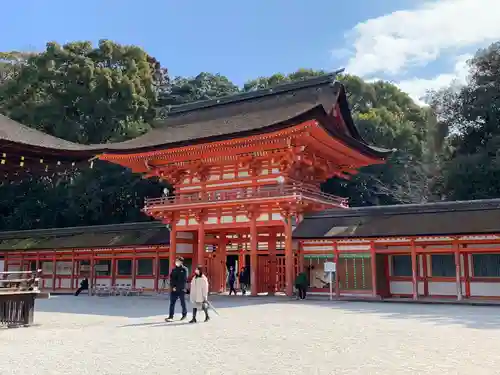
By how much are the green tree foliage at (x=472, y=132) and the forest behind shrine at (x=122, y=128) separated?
8 cm

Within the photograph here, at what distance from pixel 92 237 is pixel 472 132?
28.0 m

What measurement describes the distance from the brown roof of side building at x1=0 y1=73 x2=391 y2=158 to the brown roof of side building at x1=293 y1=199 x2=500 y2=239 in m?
3.45

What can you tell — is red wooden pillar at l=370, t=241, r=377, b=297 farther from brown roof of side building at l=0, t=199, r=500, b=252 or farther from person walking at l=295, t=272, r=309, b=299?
person walking at l=295, t=272, r=309, b=299

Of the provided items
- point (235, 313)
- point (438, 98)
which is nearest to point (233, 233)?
point (235, 313)

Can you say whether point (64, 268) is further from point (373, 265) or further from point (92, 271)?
point (373, 265)

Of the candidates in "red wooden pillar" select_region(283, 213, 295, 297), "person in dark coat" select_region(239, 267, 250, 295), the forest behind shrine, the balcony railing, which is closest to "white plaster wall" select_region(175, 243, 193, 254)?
the balcony railing

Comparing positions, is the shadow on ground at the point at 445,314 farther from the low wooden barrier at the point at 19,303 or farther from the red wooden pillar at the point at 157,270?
the red wooden pillar at the point at 157,270

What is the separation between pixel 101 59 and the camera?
40.4 meters

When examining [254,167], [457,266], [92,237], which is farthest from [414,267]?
[92,237]

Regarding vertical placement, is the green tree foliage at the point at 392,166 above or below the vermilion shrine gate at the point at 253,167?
above

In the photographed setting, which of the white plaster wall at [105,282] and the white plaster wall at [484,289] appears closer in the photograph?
the white plaster wall at [484,289]

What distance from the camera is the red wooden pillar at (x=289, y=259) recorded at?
19781mm

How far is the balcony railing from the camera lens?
19.7 metres

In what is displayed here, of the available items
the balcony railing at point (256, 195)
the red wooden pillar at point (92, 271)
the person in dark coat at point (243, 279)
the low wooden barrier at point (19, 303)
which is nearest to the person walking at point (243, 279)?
the person in dark coat at point (243, 279)
